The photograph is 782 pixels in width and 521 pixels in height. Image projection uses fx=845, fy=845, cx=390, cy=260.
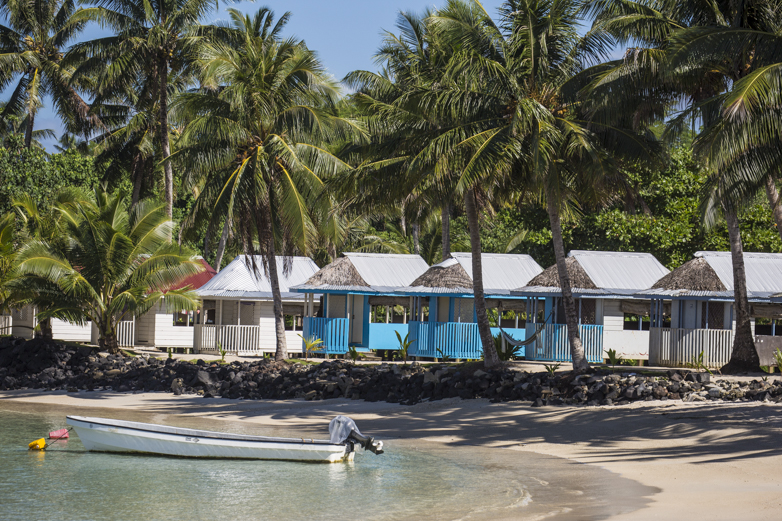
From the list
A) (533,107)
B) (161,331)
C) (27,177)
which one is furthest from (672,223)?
(27,177)

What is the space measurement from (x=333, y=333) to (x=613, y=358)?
9.35 m

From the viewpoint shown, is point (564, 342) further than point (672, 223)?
No

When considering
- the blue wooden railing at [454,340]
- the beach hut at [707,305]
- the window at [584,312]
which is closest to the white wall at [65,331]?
the blue wooden railing at [454,340]

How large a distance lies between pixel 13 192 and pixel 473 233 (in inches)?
789

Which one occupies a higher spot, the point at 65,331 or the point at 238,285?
the point at 238,285

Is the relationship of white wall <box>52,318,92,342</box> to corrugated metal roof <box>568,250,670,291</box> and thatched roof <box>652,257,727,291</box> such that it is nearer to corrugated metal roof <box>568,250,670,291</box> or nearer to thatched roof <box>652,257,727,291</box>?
corrugated metal roof <box>568,250,670,291</box>

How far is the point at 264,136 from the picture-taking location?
2328cm

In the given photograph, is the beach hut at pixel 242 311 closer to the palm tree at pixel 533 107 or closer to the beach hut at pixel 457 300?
the beach hut at pixel 457 300

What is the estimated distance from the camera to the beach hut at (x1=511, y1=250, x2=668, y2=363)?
25797mm

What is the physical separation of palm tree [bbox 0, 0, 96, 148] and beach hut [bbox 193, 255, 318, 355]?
1041 cm

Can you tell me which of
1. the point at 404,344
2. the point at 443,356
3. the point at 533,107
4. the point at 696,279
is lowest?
the point at 443,356

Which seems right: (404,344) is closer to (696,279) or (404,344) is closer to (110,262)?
(696,279)

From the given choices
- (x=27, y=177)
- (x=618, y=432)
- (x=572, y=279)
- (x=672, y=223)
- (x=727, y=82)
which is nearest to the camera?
(x=618, y=432)

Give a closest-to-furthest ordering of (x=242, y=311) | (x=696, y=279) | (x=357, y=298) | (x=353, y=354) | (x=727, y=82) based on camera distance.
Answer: (x=727, y=82) → (x=696, y=279) → (x=353, y=354) → (x=357, y=298) → (x=242, y=311)
